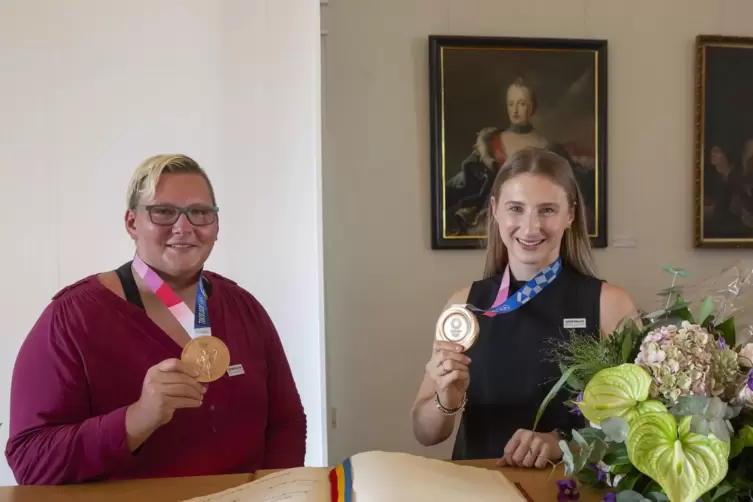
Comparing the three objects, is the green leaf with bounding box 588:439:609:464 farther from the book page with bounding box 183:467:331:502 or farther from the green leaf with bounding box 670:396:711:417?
the book page with bounding box 183:467:331:502

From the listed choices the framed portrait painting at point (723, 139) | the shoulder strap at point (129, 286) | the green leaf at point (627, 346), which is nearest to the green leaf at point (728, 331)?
the green leaf at point (627, 346)

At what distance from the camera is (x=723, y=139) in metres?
2.84

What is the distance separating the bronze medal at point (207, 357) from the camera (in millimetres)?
1225

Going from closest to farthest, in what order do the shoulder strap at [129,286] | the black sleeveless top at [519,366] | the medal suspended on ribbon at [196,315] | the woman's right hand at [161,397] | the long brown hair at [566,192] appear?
the woman's right hand at [161,397]
the medal suspended on ribbon at [196,315]
the shoulder strap at [129,286]
the black sleeveless top at [519,366]
the long brown hair at [566,192]

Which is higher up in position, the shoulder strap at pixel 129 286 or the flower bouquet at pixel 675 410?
the shoulder strap at pixel 129 286

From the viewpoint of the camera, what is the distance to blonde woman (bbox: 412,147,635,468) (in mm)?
1518

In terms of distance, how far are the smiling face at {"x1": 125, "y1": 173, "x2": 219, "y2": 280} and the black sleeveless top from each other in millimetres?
792

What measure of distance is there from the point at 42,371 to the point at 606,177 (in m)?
2.45

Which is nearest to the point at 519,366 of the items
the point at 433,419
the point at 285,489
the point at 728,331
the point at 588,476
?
the point at 433,419

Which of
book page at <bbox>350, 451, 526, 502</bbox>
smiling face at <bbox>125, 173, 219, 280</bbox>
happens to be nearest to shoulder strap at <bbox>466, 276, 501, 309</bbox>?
book page at <bbox>350, 451, 526, 502</bbox>

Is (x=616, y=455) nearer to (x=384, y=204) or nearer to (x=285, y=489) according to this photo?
(x=285, y=489)

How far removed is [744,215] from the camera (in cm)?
288

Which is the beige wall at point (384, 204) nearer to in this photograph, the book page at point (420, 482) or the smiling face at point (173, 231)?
the smiling face at point (173, 231)

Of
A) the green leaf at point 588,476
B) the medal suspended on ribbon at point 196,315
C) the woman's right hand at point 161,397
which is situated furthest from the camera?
the medal suspended on ribbon at point 196,315
